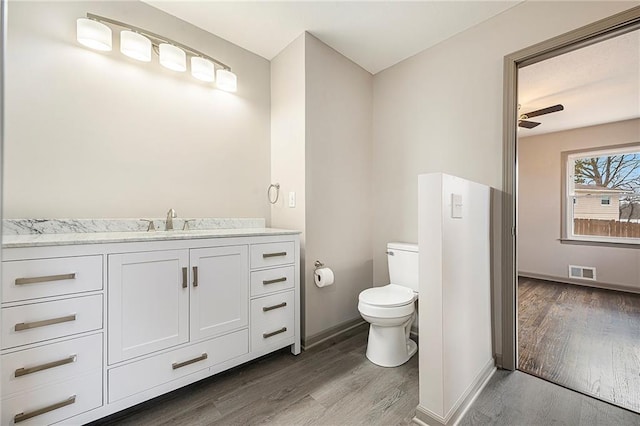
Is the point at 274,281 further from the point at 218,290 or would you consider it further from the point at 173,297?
the point at 173,297

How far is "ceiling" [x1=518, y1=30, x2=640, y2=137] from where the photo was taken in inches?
87.4

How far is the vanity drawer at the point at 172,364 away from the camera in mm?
1268

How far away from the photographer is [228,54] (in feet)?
7.29

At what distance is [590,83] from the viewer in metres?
2.69

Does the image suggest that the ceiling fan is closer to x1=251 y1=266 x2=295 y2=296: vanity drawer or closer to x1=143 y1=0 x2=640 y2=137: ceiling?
x1=143 y1=0 x2=640 y2=137: ceiling

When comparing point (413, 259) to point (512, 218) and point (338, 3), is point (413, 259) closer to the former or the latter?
point (512, 218)

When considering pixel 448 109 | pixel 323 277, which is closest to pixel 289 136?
pixel 323 277

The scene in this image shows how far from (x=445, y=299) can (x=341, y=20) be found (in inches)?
79.8

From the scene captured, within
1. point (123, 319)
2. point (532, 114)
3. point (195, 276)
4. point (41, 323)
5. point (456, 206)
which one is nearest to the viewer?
point (41, 323)

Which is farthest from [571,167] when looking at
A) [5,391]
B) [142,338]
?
[5,391]

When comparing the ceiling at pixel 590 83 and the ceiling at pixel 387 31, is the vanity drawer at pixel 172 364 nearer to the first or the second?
the ceiling at pixel 387 31

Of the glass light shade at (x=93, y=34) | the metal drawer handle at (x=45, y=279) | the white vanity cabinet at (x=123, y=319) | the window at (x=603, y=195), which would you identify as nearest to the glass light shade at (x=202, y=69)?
the glass light shade at (x=93, y=34)

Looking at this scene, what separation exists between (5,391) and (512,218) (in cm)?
272

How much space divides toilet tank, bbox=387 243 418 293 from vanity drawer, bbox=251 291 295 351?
89 cm
